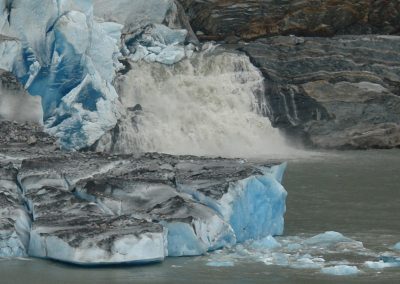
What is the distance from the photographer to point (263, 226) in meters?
9.41

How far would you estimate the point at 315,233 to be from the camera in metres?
9.89

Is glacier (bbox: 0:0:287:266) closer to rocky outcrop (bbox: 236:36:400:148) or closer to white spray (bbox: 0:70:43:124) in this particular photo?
white spray (bbox: 0:70:43:124)

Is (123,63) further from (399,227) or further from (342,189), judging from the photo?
(399,227)

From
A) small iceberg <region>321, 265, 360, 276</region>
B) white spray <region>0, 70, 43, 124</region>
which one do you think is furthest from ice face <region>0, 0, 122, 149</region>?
small iceberg <region>321, 265, 360, 276</region>

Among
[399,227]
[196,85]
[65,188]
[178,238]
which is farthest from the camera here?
[196,85]

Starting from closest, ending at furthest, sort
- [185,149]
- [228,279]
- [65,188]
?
1. [228,279]
2. [65,188]
3. [185,149]

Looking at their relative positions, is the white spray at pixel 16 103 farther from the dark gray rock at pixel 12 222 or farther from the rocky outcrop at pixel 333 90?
the rocky outcrop at pixel 333 90

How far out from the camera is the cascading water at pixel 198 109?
17250 mm

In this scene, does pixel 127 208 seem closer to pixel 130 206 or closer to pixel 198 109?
pixel 130 206

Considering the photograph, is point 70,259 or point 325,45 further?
point 325,45

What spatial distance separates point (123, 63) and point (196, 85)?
5.14ft

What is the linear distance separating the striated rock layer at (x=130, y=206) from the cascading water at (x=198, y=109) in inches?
269

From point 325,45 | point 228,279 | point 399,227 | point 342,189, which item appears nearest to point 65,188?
point 228,279

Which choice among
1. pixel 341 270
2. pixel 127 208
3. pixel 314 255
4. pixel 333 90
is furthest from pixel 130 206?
pixel 333 90
